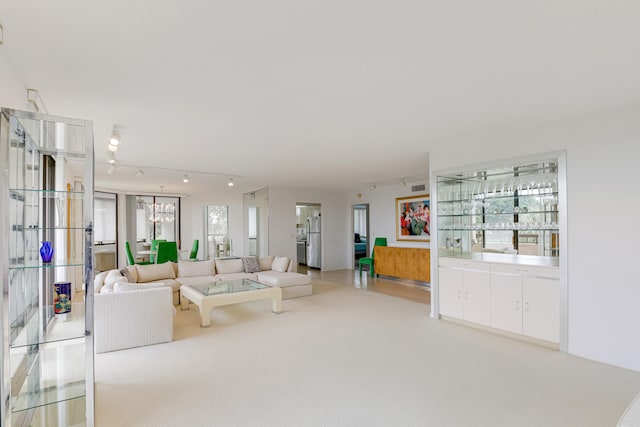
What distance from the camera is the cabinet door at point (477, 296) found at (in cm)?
424

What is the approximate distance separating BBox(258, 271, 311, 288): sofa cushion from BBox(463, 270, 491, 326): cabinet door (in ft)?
9.68

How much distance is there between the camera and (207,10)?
170 centimetres

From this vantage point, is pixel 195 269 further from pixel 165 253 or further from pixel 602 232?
pixel 602 232

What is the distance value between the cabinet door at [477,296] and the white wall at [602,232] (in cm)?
88

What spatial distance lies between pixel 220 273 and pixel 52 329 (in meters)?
4.52

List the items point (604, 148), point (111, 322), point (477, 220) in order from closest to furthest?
point (604, 148) → point (111, 322) → point (477, 220)

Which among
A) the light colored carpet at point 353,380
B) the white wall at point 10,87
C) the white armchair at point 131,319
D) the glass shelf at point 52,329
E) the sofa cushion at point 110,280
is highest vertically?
the white wall at point 10,87

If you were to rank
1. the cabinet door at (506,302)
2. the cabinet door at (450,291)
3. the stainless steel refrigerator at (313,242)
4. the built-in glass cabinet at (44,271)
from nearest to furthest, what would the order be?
the built-in glass cabinet at (44,271), the cabinet door at (506,302), the cabinet door at (450,291), the stainless steel refrigerator at (313,242)

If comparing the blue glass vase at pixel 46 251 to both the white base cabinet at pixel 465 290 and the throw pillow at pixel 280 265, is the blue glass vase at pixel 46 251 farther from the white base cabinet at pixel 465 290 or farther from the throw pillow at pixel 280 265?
the throw pillow at pixel 280 265

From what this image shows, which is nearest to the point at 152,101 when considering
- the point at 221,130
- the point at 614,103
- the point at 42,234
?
the point at 221,130

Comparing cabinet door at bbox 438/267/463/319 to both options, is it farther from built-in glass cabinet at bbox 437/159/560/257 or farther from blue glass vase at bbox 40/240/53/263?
blue glass vase at bbox 40/240/53/263

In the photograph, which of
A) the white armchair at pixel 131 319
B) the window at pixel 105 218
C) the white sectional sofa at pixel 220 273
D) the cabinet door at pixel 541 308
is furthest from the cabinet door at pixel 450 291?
the window at pixel 105 218

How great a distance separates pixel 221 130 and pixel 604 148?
4031mm

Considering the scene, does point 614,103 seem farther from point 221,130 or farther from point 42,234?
point 42,234
